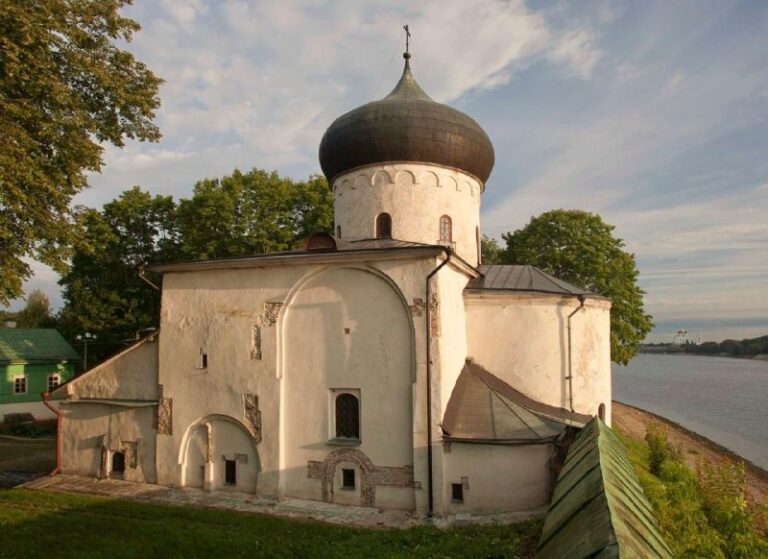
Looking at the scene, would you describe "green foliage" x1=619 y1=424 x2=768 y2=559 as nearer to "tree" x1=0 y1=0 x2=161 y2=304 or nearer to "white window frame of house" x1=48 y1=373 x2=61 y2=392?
"tree" x1=0 y1=0 x2=161 y2=304

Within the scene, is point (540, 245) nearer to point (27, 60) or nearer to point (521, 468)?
point (521, 468)

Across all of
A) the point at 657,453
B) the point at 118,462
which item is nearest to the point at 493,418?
the point at 118,462

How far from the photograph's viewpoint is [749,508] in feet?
48.8

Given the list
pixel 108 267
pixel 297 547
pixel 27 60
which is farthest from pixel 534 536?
pixel 108 267

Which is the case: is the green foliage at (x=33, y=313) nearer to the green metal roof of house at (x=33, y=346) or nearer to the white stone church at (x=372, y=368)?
the green metal roof of house at (x=33, y=346)

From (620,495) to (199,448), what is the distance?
978cm

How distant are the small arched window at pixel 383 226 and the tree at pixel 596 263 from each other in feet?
41.0

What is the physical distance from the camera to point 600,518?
2.80m

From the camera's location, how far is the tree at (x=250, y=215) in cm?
2170

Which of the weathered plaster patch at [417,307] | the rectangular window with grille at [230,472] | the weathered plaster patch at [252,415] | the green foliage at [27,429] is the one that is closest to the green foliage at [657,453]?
the weathered plaster patch at [417,307]

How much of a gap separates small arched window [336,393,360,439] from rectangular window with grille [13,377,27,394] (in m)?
17.9

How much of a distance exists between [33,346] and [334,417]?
19.0m

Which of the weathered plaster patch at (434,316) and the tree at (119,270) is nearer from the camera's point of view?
the weathered plaster patch at (434,316)

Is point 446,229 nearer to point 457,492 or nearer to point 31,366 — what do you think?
point 457,492
